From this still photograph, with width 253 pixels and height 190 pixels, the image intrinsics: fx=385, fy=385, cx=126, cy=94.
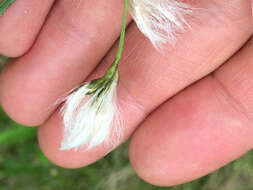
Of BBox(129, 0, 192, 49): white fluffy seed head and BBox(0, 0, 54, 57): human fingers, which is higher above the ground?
BBox(0, 0, 54, 57): human fingers

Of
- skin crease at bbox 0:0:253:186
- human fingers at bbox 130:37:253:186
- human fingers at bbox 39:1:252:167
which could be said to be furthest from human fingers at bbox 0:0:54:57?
human fingers at bbox 130:37:253:186

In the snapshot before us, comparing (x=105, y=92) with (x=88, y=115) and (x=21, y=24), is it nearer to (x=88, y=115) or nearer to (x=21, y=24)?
(x=88, y=115)

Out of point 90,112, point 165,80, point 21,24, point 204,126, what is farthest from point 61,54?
point 204,126

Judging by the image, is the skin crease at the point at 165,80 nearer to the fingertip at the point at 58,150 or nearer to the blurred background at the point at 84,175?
the fingertip at the point at 58,150

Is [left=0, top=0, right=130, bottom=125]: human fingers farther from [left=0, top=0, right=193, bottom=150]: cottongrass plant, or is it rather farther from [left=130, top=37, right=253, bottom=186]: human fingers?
[left=130, top=37, right=253, bottom=186]: human fingers

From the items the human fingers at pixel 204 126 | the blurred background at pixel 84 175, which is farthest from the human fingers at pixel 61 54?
the blurred background at pixel 84 175

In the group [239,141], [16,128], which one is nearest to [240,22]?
[239,141]
